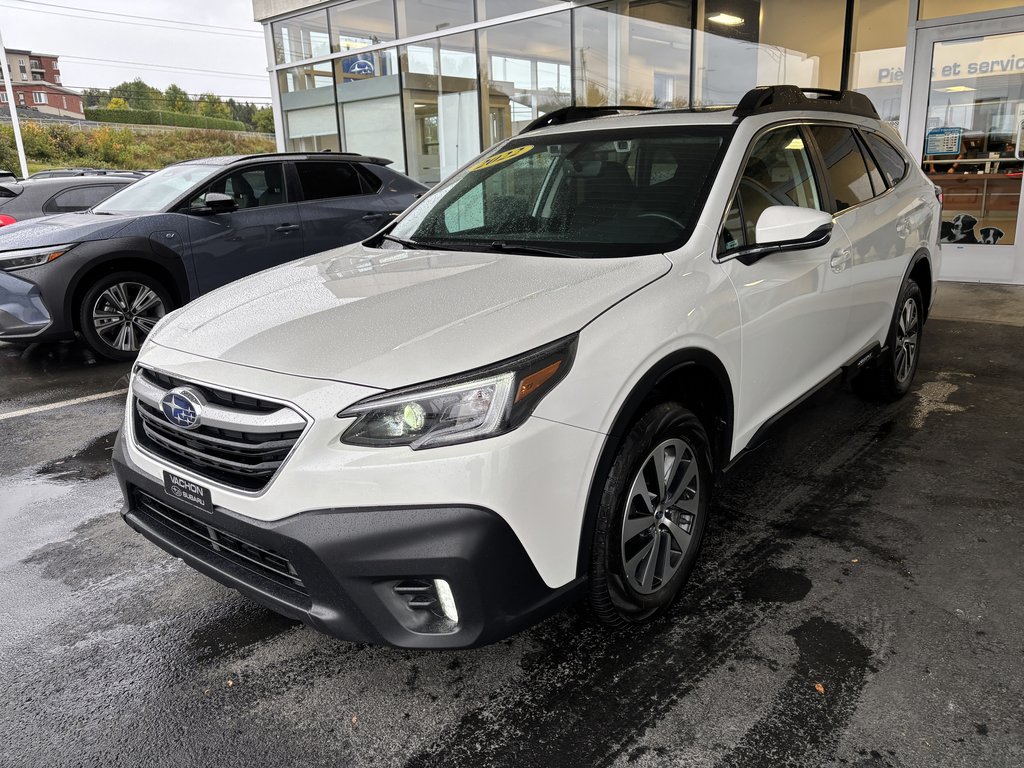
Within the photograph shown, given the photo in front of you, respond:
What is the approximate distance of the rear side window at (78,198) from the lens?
899cm

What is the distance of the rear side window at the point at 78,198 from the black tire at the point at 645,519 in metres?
8.59

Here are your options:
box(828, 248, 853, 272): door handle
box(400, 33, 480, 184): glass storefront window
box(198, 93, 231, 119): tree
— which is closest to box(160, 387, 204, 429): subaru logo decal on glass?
box(828, 248, 853, 272): door handle

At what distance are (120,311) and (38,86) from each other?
102 meters

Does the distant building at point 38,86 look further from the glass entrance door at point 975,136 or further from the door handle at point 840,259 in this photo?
the door handle at point 840,259

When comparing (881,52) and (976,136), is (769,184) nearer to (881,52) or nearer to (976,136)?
(976,136)

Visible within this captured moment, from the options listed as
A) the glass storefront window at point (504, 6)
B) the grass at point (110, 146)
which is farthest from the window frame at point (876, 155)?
the grass at point (110, 146)

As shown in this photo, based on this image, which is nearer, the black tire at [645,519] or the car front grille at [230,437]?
the car front grille at [230,437]

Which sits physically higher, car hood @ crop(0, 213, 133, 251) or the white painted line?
car hood @ crop(0, 213, 133, 251)

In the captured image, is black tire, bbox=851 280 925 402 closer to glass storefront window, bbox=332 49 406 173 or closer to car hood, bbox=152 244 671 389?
car hood, bbox=152 244 671 389

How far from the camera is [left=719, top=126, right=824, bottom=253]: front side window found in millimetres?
2953

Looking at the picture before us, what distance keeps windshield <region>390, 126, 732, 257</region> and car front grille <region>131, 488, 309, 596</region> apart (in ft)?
4.72

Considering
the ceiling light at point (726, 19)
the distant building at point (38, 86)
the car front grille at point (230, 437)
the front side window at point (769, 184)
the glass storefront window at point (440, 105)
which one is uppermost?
the distant building at point (38, 86)

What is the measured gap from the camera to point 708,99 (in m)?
10.4

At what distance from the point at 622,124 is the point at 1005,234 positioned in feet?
24.7
